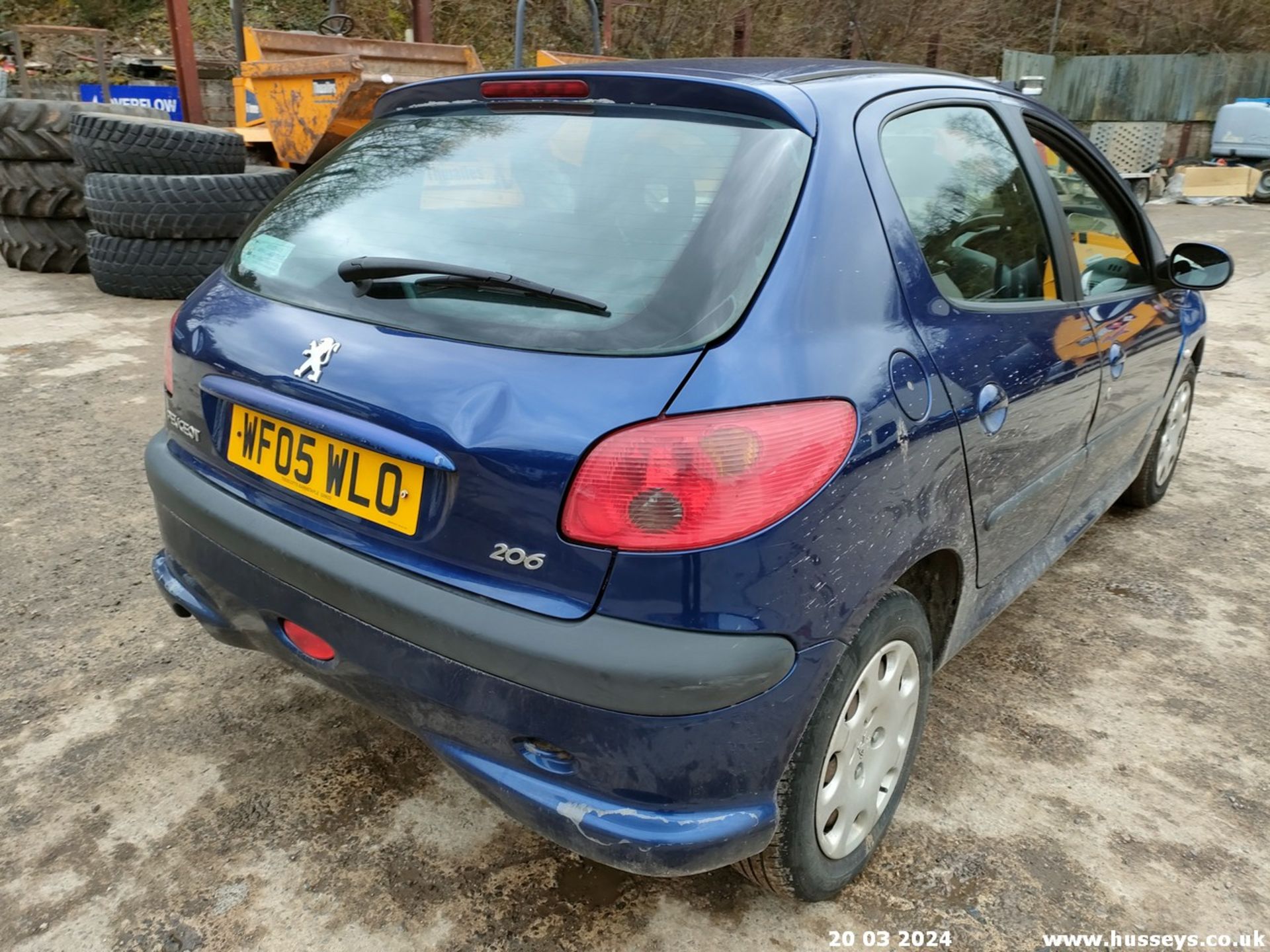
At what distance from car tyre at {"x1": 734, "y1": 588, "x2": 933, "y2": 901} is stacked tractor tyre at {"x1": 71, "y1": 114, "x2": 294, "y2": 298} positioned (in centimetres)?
586

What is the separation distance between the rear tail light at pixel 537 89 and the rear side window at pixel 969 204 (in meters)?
0.62

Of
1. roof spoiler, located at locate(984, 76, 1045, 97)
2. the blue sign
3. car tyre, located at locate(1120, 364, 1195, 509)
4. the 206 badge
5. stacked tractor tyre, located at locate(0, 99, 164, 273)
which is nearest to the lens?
the 206 badge

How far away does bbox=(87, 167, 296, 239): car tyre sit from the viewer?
20.8ft

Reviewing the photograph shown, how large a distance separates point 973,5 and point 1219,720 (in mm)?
21024

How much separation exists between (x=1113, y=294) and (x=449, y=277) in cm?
204

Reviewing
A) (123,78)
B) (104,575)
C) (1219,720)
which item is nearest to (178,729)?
(104,575)

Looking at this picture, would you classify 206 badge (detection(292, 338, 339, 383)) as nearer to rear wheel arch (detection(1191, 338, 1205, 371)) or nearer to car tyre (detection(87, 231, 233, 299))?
rear wheel arch (detection(1191, 338, 1205, 371))

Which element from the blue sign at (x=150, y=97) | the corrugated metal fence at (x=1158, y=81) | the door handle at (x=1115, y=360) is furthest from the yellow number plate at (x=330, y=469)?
the corrugated metal fence at (x=1158, y=81)

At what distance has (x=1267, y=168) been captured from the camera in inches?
675

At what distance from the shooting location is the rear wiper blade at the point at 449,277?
163 cm

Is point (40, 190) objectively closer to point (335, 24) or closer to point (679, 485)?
point (335, 24)

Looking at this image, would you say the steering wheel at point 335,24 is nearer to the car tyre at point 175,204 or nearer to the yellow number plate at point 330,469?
the car tyre at point 175,204

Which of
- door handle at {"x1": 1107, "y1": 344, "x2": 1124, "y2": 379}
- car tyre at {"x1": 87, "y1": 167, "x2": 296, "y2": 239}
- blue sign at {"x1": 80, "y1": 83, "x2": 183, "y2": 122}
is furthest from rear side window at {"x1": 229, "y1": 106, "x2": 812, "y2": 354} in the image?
blue sign at {"x1": 80, "y1": 83, "x2": 183, "y2": 122}

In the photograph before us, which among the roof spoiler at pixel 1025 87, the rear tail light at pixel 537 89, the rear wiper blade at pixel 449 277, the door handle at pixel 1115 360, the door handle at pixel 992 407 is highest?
the roof spoiler at pixel 1025 87
